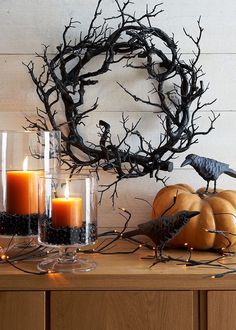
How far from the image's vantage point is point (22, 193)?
1.05m

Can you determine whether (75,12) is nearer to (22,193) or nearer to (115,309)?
(22,193)

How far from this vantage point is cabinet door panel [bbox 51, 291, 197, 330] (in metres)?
0.93

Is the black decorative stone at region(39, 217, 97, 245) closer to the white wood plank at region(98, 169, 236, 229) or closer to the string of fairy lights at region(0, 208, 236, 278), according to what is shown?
the string of fairy lights at region(0, 208, 236, 278)

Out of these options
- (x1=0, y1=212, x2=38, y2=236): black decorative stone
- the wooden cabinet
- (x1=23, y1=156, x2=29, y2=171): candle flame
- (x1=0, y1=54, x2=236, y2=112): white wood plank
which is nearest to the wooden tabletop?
the wooden cabinet

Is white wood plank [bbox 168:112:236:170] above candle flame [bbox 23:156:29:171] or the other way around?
above

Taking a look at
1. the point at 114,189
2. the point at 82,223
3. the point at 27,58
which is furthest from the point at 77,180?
the point at 27,58

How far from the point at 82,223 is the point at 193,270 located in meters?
0.23

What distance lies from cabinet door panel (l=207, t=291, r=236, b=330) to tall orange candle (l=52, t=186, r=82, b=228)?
0.92ft

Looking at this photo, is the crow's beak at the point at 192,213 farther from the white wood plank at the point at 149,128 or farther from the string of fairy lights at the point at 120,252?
the white wood plank at the point at 149,128

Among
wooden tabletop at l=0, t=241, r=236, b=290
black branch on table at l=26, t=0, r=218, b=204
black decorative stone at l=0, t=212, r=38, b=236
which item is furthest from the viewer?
black branch on table at l=26, t=0, r=218, b=204

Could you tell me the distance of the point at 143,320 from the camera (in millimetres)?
933

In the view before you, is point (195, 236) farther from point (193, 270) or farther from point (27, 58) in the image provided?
point (27, 58)

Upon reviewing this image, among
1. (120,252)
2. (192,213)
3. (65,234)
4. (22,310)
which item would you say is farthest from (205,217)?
(22,310)

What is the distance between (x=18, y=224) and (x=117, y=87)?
0.44 meters
